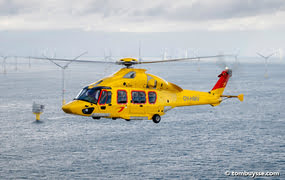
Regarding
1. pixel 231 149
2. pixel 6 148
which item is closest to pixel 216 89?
pixel 231 149

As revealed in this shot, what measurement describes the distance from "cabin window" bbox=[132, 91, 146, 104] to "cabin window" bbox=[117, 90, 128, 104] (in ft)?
3.32

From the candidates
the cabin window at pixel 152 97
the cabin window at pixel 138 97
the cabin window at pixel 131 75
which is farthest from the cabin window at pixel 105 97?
the cabin window at pixel 152 97

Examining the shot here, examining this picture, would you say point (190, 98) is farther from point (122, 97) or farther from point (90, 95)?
point (90, 95)

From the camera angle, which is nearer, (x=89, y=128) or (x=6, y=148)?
(x=6, y=148)

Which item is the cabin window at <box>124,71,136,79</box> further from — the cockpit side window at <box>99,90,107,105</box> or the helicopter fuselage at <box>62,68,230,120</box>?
the cockpit side window at <box>99,90,107,105</box>

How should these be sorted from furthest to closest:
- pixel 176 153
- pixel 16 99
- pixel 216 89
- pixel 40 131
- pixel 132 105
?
pixel 16 99 < pixel 40 131 < pixel 176 153 < pixel 216 89 < pixel 132 105

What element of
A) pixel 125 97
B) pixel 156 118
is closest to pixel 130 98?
pixel 125 97

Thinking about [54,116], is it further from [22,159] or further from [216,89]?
[216,89]

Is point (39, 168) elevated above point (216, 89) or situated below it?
below

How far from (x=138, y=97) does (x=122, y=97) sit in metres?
2.02

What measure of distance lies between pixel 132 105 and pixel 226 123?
366 ft

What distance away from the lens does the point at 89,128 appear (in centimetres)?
14312

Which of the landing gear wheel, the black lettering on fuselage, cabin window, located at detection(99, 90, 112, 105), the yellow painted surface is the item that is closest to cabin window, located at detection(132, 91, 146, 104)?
the yellow painted surface

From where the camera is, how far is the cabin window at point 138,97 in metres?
44.5
